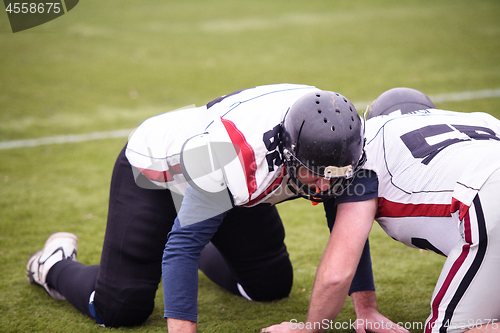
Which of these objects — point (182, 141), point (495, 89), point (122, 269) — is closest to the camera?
point (182, 141)

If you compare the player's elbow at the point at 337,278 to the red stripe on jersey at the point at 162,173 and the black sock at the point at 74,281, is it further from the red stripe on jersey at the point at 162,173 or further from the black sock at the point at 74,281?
the black sock at the point at 74,281

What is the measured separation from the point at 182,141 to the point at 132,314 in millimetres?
1022

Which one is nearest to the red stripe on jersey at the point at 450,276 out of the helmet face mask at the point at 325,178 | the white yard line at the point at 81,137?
the helmet face mask at the point at 325,178

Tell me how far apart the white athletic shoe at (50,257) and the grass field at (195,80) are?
81 millimetres

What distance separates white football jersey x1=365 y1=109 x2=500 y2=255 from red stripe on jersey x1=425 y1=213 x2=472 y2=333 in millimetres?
59

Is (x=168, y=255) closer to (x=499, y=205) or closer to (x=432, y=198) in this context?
(x=432, y=198)

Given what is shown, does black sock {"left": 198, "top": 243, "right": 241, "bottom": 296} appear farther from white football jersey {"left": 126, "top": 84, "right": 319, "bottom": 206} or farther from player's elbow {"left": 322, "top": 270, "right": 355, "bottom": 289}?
player's elbow {"left": 322, "top": 270, "right": 355, "bottom": 289}

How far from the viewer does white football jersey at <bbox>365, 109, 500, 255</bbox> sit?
1852 millimetres

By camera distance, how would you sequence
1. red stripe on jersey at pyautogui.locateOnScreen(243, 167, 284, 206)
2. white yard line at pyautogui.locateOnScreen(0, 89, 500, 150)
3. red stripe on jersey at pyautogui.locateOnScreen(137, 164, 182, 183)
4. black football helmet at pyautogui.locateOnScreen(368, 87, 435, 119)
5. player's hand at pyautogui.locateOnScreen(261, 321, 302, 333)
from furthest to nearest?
white yard line at pyautogui.locateOnScreen(0, 89, 500, 150)
black football helmet at pyautogui.locateOnScreen(368, 87, 435, 119)
red stripe on jersey at pyautogui.locateOnScreen(137, 164, 182, 183)
player's hand at pyautogui.locateOnScreen(261, 321, 302, 333)
red stripe on jersey at pyautogui.locateOnScreen(243, 167, 284, 206)

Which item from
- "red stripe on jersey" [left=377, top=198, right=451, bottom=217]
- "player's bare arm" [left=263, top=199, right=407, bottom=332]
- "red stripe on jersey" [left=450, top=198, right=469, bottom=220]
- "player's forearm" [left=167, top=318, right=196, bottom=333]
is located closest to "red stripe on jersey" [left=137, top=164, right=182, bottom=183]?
"player's forearm" [left=167, top=318, right=196, bottom=333]

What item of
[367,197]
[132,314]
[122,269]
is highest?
[367,197]

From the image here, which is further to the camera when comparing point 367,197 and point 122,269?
point 122,269

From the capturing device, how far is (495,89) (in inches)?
270

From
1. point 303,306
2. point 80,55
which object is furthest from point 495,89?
point 80,55
